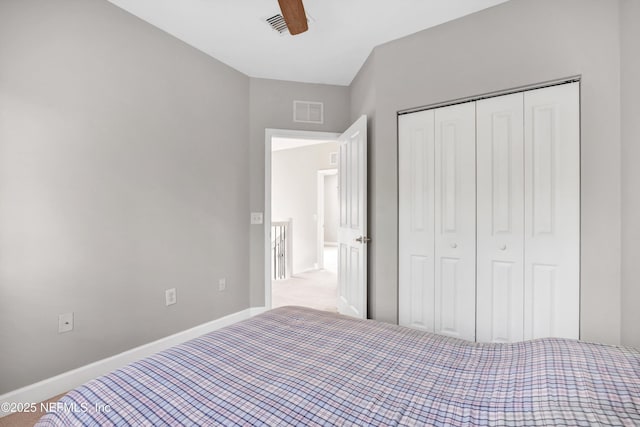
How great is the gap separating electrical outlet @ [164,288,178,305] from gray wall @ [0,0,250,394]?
0.05 meters

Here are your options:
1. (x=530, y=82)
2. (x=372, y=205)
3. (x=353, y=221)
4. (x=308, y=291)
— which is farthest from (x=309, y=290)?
(x=530, y=82)

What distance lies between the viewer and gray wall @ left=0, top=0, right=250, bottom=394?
175 cm

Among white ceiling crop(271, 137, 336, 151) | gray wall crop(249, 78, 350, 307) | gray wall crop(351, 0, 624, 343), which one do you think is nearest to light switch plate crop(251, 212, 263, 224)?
gray wall crop(249, 78, 350, 307)

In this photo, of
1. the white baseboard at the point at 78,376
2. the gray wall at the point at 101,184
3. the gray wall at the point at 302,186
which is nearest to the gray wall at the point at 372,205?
the gray wall at the point at 101,184

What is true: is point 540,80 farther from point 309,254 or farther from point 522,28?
point 309,254

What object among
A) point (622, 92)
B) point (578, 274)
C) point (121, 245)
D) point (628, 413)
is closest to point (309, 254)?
point (121, 245)

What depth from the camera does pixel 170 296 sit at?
259 centimetres

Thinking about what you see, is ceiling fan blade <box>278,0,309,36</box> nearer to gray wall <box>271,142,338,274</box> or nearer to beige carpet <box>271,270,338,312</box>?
beige carpet <box>271,270,338,312</box>

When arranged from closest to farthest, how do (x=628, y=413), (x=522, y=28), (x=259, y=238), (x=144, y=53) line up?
(x=628, y=413) → (x=522, y=28) → (x=144, y=53) → (x=259, y=238)

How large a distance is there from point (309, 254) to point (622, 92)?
5.02 meters

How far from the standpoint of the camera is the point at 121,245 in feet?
7.32

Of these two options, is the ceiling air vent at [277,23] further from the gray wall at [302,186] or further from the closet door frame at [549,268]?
the gray wall at [302,186]

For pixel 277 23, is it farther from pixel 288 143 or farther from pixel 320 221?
pixel 320 221

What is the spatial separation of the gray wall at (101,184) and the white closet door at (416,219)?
1698 mm
